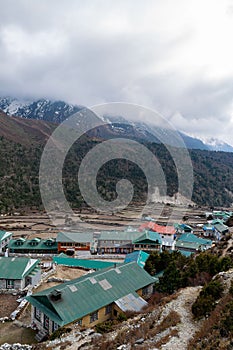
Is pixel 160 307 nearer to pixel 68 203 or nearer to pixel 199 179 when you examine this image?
pixel 68 203

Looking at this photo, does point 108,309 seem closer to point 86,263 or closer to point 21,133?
point 86,263

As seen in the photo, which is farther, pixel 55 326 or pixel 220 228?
pixel 220 228

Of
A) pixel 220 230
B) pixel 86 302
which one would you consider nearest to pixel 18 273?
pixel 86 302

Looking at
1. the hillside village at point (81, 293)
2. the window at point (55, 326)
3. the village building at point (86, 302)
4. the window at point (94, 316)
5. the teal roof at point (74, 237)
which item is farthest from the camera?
the teal roof at point (74, 237)

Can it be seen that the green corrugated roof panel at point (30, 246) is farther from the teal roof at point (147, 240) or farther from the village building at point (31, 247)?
the teal roof at point (147, 240)

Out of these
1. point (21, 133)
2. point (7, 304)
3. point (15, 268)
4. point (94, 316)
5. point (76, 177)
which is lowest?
point (7, 304)

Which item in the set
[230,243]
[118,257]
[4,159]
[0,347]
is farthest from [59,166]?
[0,347]

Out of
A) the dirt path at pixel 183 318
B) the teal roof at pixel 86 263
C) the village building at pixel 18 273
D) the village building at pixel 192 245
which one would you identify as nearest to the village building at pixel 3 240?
the teal roof at pixel 86 263
